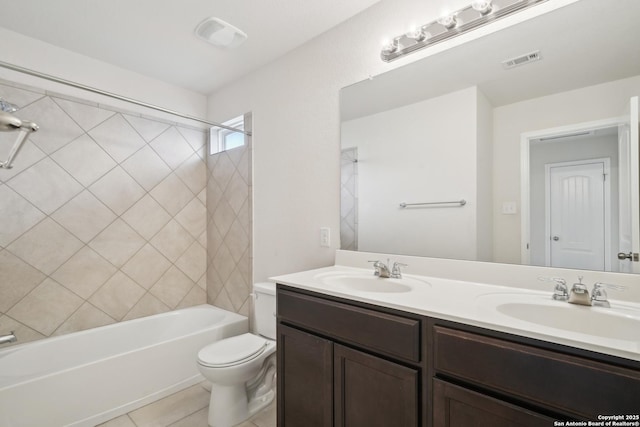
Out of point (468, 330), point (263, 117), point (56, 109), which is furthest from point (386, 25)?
point (56, 109)

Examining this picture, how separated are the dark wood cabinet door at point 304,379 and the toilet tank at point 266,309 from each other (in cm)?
56

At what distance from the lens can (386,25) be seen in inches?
63.6

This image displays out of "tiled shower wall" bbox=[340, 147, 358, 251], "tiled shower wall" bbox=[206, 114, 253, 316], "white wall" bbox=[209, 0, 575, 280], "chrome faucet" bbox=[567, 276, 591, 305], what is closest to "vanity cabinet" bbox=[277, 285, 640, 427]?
"chrome faucet" bbox=[567, 276, 591, 305]

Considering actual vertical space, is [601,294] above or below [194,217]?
below

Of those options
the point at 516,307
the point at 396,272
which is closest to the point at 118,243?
the point at 396,272

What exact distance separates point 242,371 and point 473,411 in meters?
1.23

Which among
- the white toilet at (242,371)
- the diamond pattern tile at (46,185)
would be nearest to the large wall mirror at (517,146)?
the white toilet at (242,371)

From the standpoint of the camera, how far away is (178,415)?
1.77 metres

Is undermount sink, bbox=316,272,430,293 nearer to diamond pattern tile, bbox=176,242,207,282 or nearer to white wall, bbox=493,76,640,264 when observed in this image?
white wall, bbox=493,76,640,264

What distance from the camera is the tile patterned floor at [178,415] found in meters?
1.69

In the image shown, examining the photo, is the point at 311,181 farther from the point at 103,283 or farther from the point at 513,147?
the point at 103,283

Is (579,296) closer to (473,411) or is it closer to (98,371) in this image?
(473,411)

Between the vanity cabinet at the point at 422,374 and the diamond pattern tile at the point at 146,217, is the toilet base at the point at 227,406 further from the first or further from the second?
the diamond pattern tile at the point at 146,217

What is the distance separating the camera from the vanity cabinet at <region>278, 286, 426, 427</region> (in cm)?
98
